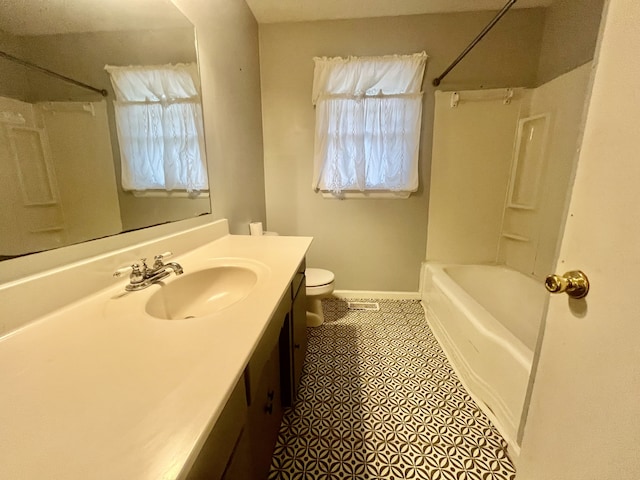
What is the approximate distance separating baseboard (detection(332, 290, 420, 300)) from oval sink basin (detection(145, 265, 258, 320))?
163 centimetres

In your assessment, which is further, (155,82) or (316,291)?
(316,291)

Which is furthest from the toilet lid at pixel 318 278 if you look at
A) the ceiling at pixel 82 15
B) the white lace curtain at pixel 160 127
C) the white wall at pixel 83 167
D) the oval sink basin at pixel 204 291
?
the ceiling at pixel 82 15

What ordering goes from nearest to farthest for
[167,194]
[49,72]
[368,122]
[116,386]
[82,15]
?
[116,386]
[49,72]
[82,15]
[167,194]
[368,122]

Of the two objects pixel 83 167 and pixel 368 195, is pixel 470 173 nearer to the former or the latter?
pixel 368 195

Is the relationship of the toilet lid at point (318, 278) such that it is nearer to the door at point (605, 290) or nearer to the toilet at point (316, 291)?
the toilet at point (316, 291)

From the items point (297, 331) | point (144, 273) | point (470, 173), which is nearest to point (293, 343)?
point (297, 331)

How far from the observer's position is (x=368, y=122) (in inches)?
84.8

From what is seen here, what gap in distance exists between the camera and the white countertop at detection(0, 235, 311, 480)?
325 millimetres

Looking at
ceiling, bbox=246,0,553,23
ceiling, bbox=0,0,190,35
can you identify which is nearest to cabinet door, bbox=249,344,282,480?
ceiling, bbox=0,0,190,35

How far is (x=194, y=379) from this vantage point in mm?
456

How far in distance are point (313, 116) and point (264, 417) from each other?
2182mm

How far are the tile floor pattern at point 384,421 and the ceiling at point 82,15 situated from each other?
164 centimetres

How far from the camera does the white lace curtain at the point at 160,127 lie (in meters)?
0.95

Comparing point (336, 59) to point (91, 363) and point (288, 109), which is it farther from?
point (91, 363)
